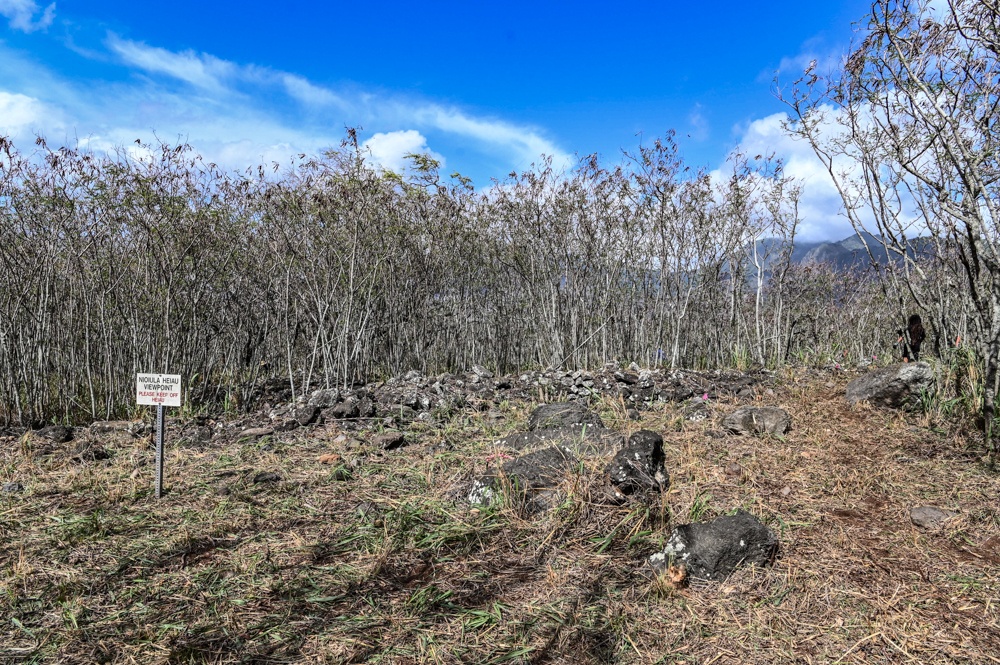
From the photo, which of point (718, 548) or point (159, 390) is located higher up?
point (159, 390)

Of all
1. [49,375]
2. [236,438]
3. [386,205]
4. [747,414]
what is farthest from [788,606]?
[49,375]

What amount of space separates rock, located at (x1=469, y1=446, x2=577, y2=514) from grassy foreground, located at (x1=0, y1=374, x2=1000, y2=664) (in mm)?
126

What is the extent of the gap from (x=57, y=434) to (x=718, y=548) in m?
5.82

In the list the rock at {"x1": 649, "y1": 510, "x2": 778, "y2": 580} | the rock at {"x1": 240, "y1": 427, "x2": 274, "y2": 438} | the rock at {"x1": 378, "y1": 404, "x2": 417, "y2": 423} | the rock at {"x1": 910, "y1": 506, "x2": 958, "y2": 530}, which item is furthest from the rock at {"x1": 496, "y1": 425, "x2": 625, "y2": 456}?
the rock at {"x1": 240, "y1": 427, "x2": 274, "y2": 438}

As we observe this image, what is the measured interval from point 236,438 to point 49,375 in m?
3.53

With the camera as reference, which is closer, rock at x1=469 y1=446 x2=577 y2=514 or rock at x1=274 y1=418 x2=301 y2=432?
rock at x1=469 y1=446 x2=577 y2=514

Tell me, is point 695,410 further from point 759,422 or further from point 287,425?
point 287,425

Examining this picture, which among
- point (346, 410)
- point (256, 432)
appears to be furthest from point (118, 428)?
point (346, 410)

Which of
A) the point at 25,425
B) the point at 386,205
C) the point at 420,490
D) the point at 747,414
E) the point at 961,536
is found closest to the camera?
the point at 961,536

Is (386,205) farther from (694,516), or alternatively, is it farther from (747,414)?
(694,516)

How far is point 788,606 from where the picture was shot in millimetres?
2365

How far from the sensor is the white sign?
379 centimetres

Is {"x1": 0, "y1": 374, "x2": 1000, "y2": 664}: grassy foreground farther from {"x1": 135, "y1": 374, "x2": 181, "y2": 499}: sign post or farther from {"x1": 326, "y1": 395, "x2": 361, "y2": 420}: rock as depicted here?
{"x1": 326, "y1": 395, "x2": 361, "y2": 420}: rock

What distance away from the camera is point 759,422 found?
15.4 feet
